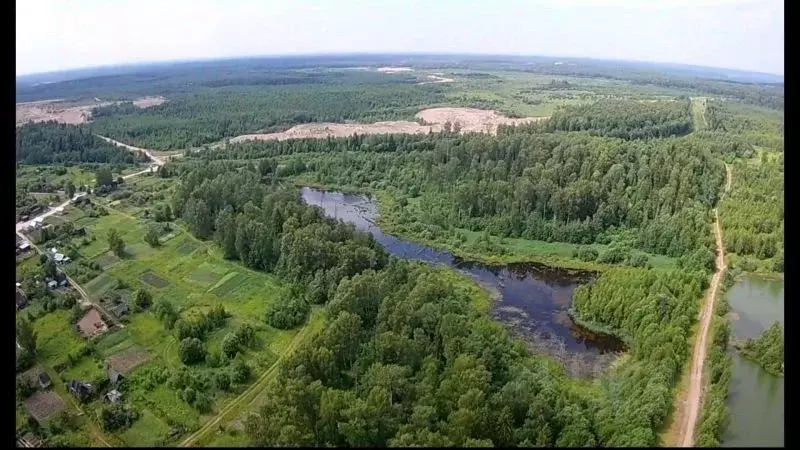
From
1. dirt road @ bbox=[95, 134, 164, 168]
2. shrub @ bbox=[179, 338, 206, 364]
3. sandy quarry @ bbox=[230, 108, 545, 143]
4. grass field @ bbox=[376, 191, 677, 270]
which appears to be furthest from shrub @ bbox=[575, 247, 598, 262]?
dirt road @ bbox=[95, 134, 164, 168]

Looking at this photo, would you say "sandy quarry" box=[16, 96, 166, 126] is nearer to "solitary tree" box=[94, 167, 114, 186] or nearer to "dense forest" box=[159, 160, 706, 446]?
"solitary tree" box=[94, 167, 114, 186]

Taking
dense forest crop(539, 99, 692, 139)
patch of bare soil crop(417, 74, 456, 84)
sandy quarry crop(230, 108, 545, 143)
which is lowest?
sandy quarry crop(230, 108, 545, 143)

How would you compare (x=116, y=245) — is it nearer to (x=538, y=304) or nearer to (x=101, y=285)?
(x=101, y=285)

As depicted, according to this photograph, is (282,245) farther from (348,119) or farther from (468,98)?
(468,98)

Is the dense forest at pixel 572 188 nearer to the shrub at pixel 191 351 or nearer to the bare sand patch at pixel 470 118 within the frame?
the shrub at pixel 191 351

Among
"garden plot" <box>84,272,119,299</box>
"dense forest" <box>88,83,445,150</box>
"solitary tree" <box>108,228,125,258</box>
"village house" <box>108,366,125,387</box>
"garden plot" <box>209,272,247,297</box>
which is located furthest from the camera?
"dense forest" <box>88,83,445,150</box>

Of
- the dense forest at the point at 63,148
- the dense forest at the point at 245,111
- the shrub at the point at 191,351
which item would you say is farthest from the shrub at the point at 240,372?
the dense forest at the point at 245,111
